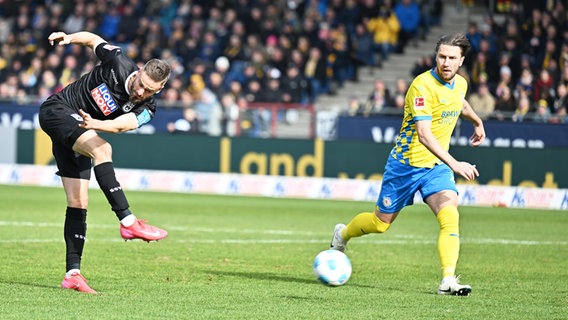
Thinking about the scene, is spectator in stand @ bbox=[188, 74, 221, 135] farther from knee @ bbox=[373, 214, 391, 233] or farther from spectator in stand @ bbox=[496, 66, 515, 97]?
knee @ bbox=[373, 214, 391, 233]

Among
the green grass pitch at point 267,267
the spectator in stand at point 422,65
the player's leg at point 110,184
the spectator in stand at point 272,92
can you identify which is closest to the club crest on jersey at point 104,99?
the player's leg at point 110,184

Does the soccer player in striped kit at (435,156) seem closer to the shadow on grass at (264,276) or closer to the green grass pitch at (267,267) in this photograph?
the green grass pitch at (267,267)

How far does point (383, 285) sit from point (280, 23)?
19.9 metres

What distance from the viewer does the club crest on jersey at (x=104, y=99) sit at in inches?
335

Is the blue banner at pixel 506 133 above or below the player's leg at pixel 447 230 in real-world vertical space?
below

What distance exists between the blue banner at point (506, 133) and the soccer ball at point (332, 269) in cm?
1258

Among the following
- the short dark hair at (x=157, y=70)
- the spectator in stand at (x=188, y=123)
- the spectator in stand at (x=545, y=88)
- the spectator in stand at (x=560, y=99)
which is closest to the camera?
the short dark hair at (x=157, y=70)

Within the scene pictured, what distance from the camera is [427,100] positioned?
28.8ft

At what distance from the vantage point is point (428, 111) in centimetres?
877

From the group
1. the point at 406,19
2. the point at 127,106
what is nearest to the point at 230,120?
the point at 406,19

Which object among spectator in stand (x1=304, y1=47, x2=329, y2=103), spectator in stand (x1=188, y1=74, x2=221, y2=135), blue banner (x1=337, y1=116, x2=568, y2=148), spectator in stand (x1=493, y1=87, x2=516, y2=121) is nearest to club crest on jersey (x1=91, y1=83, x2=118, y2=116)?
blue banner (x1=337, y1=116, x2=568, y2=148)

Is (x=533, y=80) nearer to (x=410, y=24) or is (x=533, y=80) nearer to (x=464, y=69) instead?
(x=464, y=69)

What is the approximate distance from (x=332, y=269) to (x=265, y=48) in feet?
61.8

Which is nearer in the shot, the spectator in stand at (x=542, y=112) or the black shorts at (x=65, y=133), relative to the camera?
the black shorts at (x=65, y=133)
